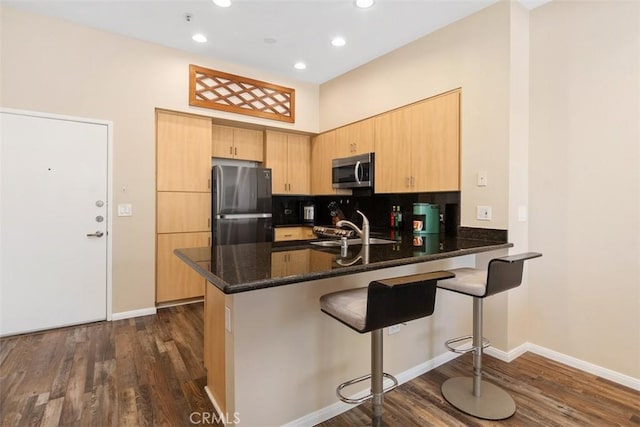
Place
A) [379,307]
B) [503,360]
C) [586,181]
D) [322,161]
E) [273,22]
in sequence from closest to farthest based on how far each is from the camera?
[379,307], [586,181], [503,360], [273,22], [322,161]

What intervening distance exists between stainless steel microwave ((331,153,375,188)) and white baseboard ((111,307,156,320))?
8.53 ft

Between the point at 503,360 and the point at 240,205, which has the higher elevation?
the point at 240,205

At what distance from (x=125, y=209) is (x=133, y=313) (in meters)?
1.09

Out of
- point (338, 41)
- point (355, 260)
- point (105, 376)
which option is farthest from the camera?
point (338, 41)

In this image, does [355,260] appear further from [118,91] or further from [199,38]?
[118,91]

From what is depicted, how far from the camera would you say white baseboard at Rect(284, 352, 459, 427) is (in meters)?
1.74

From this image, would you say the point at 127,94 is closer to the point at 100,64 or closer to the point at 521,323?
the point at 100,64

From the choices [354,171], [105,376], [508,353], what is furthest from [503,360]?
[105,376]

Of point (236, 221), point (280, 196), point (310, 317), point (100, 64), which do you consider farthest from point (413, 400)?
point (100, 64)

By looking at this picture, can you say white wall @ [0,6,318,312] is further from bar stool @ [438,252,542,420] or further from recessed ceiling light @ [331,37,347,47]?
bar stool @ [438,252,542,420]

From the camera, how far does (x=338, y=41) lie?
3.27 metres

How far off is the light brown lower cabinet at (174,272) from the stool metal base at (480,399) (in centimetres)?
270

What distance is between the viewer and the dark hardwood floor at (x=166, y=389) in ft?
5.95

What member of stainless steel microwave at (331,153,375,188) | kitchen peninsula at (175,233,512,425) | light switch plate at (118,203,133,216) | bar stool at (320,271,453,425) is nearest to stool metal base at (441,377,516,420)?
kitchen peninsula at (175,233,512,425)
